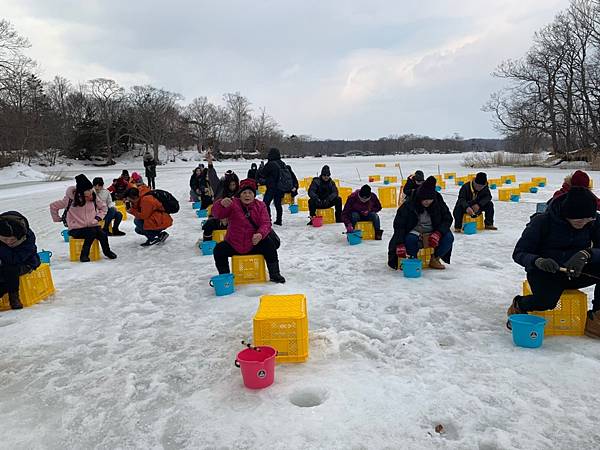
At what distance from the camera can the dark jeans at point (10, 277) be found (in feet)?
15.5

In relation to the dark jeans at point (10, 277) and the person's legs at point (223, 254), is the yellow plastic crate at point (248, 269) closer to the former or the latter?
the person's legs at point (223, 254)

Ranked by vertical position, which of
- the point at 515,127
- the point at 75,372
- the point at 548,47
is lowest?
the point at 75,372

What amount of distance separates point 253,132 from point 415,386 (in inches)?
3409

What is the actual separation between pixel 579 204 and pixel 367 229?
15.4 feet

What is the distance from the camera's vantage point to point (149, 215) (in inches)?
321

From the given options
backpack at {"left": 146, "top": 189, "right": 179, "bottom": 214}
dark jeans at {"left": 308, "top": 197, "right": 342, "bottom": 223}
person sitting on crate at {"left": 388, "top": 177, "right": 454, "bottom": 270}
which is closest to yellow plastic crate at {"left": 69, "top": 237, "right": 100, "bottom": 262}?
backpack at {"left": 146, "top": 189, "right": 179, "bottom": 214}

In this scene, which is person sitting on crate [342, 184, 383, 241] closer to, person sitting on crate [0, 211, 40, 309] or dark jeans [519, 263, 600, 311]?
dark jeans [519, 263, 600, 311]

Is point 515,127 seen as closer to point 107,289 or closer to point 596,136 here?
point 596,136

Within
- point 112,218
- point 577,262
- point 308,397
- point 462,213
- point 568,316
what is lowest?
point 308,397

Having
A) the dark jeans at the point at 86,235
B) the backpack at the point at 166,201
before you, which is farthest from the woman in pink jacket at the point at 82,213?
the backpack at the point at 166,201

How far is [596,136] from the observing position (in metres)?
31.2

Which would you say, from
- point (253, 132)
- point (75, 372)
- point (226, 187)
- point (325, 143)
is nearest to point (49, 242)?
point (226, 187)

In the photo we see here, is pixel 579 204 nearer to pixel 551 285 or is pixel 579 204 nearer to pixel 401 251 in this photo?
pixel 551 285

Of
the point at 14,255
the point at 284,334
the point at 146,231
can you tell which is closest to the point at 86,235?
the point at 146,231
